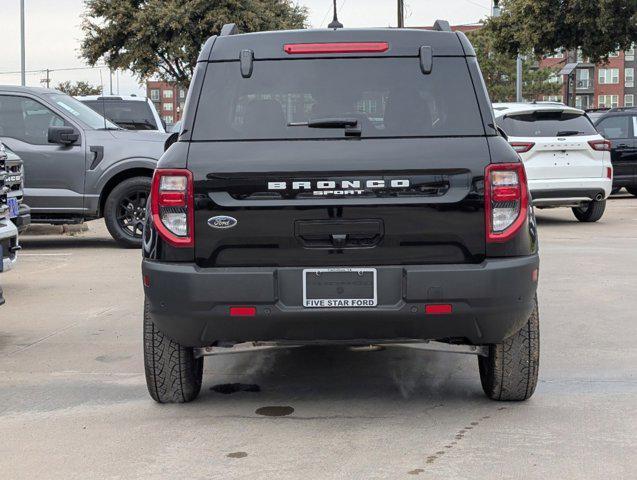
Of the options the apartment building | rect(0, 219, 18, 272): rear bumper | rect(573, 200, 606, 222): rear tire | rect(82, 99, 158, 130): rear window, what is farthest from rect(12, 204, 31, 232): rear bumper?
the apartment building

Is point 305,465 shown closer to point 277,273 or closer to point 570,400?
point 277,273

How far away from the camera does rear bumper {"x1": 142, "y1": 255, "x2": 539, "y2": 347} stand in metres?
4.71

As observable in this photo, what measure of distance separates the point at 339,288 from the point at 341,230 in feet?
0.84

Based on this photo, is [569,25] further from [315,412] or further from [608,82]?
[608,82]

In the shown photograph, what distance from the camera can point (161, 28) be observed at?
3794cm

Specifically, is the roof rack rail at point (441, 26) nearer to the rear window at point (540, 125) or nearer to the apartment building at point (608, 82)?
the rear window at point (540, 125)

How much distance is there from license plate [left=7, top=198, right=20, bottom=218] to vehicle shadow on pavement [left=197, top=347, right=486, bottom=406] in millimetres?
3125

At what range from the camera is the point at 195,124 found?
16.2 ft

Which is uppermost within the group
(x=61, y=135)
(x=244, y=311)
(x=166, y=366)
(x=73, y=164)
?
(x=61, y=135)

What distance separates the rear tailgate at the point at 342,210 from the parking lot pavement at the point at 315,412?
32.1 inches

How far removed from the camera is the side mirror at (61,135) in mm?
12547

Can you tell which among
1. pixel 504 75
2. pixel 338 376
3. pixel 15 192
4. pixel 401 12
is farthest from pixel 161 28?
pixel 504 75

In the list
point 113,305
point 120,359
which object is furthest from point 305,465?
point 113,305

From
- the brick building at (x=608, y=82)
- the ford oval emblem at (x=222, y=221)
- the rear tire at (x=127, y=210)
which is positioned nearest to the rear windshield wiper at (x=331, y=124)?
the ford oval emblem at (x=222, y=221)
